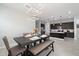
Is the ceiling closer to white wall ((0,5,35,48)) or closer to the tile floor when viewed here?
white wall ((0,5,35,48))

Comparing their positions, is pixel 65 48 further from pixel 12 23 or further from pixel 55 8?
pixel 12 23

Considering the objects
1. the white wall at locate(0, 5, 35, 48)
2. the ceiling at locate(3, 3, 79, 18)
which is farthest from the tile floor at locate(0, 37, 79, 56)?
the ceiling at locate(3, 3, 79, 18)

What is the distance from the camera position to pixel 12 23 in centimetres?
152

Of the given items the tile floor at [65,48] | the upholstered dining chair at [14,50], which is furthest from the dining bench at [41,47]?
the upholstered dining chair at [14,50]

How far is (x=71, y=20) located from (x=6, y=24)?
147 cm

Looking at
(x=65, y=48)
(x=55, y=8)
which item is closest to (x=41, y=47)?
(x=65, y=48)

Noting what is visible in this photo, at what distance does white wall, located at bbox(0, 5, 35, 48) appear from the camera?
1.46 metres

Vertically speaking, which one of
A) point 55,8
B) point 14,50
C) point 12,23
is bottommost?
point 14,50

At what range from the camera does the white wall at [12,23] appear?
146cm

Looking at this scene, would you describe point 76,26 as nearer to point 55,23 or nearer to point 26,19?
point 55,23

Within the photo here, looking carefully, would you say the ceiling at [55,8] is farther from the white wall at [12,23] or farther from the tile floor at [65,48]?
the tile floor at [65,48]

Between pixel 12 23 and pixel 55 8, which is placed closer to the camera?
pixel 12 23

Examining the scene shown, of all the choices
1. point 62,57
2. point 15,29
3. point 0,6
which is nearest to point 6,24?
point 15,29

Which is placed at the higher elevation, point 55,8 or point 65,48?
point 55,8
